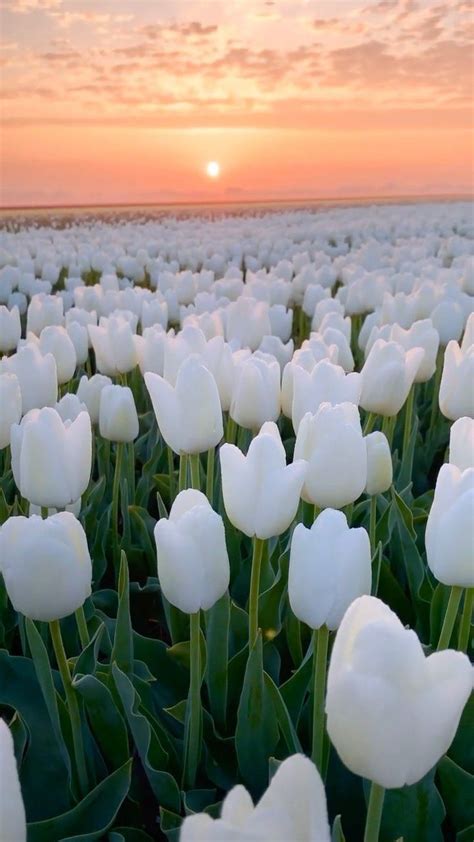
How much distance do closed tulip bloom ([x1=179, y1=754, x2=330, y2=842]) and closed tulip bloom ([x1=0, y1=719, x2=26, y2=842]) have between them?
0.60 ft

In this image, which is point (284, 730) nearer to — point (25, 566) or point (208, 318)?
point (25, 566)

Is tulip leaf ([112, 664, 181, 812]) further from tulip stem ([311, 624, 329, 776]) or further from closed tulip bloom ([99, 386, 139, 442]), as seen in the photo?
closed tulip bloom ([99, 386, 139, 442])

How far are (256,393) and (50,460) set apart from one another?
648mm

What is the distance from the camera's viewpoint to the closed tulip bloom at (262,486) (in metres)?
1.48

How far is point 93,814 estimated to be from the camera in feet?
4.79

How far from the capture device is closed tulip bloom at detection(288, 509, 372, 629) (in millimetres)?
1301

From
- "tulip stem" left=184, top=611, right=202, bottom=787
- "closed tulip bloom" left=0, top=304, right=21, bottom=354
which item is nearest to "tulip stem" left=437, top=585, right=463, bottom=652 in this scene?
"tulip stem" left=184, top=611, right=202, bottom=787

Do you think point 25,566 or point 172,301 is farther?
point 172,301

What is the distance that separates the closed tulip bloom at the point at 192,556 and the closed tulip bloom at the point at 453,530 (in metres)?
0.35

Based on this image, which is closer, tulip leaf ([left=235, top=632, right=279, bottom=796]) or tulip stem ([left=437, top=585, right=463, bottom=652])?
tulip stem ([left=437, top=585, right=463, bottom=652])

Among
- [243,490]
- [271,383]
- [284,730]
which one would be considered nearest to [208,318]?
[271,383]

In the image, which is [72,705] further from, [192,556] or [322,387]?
[322,387]

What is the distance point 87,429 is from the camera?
182cm

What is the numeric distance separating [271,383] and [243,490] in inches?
29.6
